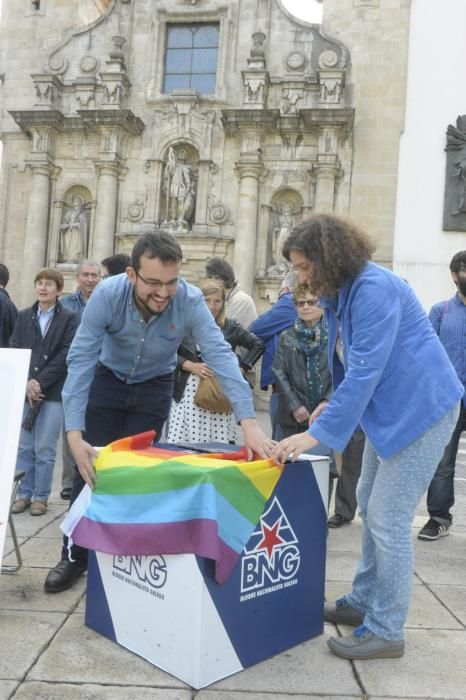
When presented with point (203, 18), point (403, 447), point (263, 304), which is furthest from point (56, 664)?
point (203, 18)

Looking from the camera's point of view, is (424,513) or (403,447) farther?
(424,513)

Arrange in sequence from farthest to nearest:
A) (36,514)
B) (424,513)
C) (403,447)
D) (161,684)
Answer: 1. (424,513)
2. (36,514)
3. (403,447)
4. (161,684)

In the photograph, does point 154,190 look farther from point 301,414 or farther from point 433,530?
point 433,530

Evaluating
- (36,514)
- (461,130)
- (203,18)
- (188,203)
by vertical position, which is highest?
(203,18)

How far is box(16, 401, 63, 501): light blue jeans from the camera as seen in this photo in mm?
5398

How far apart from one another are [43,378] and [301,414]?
7.03 feet

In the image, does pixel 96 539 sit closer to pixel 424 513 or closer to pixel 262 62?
pixel 424 513

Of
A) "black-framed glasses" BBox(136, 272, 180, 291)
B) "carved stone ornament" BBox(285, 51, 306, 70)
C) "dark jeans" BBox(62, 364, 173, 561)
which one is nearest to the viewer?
"black-framed glasses" BBox(136, 272, 180, 291)

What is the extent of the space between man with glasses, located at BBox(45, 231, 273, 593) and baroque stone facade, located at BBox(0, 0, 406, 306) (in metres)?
12.4

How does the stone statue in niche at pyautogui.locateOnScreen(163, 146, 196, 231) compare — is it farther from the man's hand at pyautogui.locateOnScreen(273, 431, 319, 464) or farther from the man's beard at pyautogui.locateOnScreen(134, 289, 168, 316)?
the man's hand at pyautogui.locateOnScreen(273, 431, 319, 464)

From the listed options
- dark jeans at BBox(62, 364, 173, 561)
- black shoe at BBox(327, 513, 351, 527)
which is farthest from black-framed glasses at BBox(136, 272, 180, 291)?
black shoe at BBox(327, 513, 351, 527)

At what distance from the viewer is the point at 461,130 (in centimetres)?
1579

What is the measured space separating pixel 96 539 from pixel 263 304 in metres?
13.9

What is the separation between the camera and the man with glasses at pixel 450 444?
500 cm
